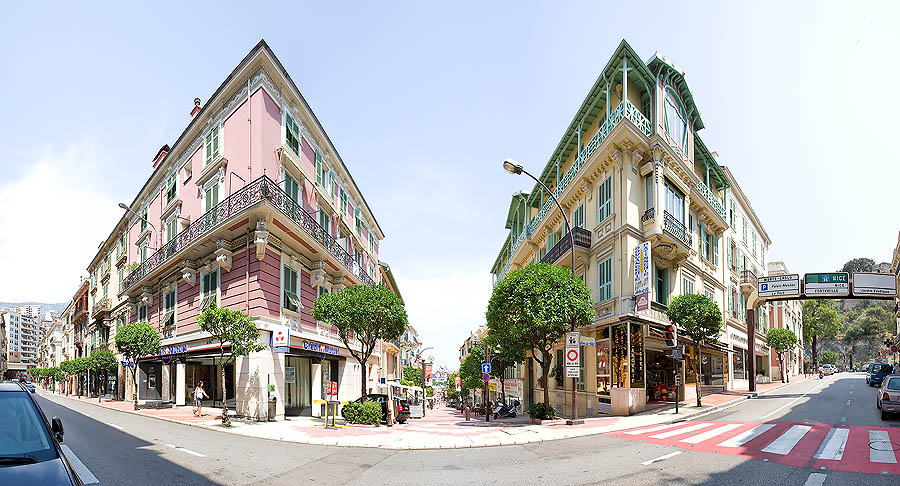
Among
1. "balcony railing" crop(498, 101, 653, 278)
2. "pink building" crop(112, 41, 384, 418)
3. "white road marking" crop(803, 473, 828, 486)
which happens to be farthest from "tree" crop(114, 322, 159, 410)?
"white road marking" crop(803, 473, 828, 486)

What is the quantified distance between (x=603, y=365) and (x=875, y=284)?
1747 centimetres

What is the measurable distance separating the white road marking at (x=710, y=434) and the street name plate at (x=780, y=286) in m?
18.5

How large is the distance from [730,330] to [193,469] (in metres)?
35.9

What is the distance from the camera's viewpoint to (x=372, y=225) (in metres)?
44.8

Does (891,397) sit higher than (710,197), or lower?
lower

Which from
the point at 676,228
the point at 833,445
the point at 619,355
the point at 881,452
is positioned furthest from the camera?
the point at 676,228

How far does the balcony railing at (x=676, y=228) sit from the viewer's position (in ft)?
78.8

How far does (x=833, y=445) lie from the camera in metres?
10.9

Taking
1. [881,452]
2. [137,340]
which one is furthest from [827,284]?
[137,340]

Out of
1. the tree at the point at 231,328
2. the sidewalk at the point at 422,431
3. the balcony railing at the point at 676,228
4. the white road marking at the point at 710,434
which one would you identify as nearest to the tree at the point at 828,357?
the balcony railing at the point at 676,228

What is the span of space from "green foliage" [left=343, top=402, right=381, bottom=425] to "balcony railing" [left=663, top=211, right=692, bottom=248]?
15.7 m

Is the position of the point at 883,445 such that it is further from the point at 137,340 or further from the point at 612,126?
the point at 137,340

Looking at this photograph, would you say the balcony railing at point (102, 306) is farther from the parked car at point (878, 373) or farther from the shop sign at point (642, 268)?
the parked car at point (878, 373)

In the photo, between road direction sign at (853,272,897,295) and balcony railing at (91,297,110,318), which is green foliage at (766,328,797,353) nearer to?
road direction sign at (853,272,897,295)
